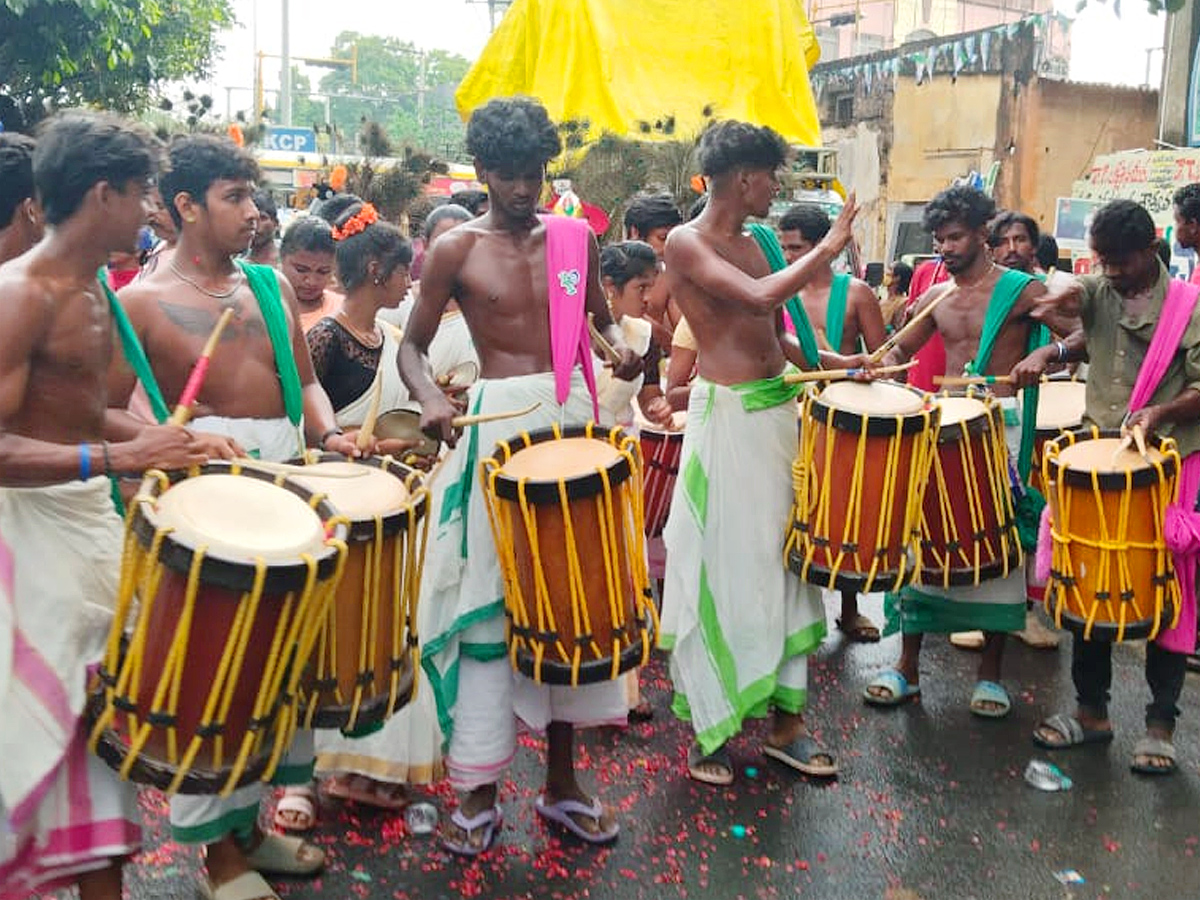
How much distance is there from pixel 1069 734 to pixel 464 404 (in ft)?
8.55

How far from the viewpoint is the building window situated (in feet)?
71.7

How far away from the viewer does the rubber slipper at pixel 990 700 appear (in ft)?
15.8

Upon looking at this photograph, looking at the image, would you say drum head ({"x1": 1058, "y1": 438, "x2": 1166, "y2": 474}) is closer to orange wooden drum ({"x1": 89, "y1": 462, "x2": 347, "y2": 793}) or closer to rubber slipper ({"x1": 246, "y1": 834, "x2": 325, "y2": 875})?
orange wooden drum ({"x1": 89, "y1": 462, "x2": 347, "y2": 793})

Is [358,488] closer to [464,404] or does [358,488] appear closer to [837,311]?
[464,404]

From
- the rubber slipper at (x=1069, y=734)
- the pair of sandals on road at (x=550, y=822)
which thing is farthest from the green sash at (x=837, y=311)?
the pair of sandals on road at (x=550, y=822)

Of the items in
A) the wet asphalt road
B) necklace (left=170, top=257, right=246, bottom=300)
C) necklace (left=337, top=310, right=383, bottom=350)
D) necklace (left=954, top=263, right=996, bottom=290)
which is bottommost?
the wet asphalt road

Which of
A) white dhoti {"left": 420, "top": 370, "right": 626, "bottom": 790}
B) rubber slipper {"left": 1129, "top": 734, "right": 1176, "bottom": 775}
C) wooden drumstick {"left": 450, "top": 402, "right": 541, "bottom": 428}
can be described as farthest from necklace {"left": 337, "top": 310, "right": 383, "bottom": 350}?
rubber slipper {"left": 1129, "top": 734, "right": 1176, "bottom": 775}

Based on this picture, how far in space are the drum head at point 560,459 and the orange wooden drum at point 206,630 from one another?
78cm

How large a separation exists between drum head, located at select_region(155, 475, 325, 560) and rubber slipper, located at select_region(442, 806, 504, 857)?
4.69ft

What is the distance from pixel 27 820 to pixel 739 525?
7.95 feet

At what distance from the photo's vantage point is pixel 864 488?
3908 mm

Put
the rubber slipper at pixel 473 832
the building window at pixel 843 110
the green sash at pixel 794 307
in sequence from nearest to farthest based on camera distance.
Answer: the rubber slipper at pixel 473 832 < the green sash at pixel 794 307 < the building window at pixel 843 110

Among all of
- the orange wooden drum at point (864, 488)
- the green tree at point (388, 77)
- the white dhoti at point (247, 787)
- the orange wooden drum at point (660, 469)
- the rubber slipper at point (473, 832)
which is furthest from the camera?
the green tree at point (388, 77)

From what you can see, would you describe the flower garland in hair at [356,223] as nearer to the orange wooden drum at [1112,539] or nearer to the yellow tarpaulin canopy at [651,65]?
the orange wooden drum at [1112,539]
